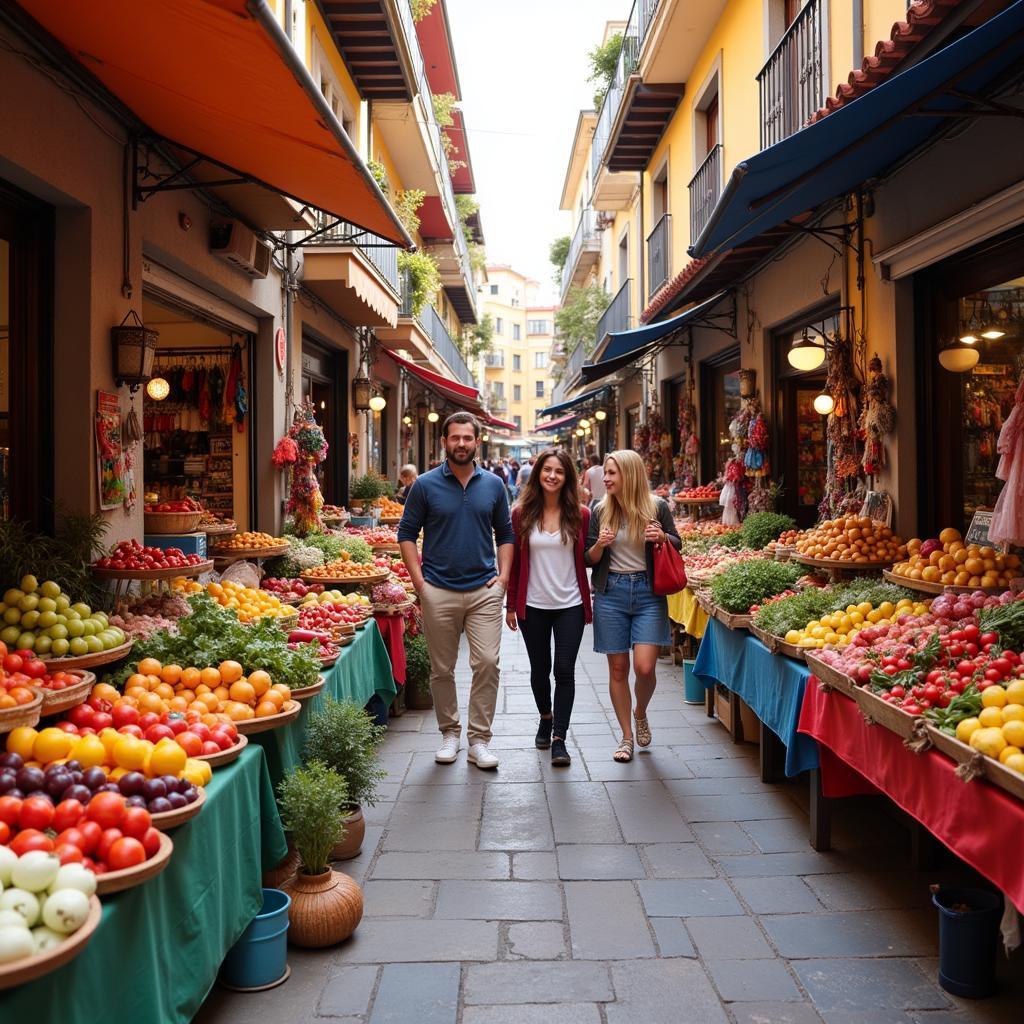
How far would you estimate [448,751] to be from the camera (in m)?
6.44

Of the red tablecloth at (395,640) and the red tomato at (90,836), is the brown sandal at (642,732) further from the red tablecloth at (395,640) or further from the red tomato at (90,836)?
the red tomato at (90,836)

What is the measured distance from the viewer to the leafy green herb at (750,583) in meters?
6.77

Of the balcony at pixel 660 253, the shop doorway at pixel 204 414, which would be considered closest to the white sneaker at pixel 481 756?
the shop doorway at pixel 204 414

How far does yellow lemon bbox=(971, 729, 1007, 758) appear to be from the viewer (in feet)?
10.6

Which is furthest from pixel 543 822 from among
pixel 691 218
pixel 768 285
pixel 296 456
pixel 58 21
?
pixel 691 218

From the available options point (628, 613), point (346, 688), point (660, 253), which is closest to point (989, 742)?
point (628, 613)

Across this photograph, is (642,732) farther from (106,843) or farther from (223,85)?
(223,85)

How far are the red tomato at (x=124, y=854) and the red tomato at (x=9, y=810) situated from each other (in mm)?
307

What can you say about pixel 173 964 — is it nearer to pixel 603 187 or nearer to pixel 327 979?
pixel 327 979

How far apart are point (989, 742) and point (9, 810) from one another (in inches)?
121

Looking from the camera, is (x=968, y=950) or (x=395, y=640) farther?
(x=395, y=640)

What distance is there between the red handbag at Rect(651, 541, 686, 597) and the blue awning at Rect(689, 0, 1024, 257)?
2062 millimetres

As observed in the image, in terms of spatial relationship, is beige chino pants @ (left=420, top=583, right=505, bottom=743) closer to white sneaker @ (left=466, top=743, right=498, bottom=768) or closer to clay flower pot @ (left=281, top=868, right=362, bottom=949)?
white sneaker @ (left=466, top=743, right=498, bottom=768)

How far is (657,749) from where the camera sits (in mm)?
6836
